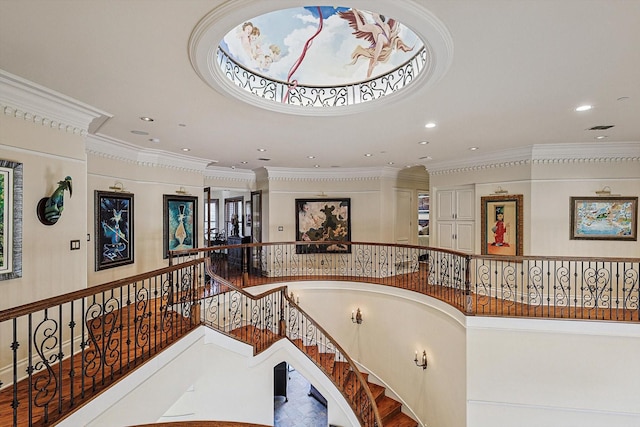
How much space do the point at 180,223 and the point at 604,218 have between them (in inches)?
359

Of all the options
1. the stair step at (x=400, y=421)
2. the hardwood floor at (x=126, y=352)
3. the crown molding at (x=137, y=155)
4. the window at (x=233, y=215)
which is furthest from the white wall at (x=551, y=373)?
the window at (x=233, y=215)

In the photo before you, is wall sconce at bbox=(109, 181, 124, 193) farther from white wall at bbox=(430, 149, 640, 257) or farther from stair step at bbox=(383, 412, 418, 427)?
white wall at bbox=(430, 149, 640, 257)

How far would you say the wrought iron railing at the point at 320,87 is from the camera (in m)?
3.43

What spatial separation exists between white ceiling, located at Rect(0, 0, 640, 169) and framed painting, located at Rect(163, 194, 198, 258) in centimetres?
175

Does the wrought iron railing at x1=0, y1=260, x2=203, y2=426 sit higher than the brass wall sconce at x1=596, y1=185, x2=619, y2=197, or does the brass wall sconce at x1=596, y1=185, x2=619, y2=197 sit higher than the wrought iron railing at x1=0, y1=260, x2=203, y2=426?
the brass wall sconce at x1=596, y1=185, x2=619, y2=197

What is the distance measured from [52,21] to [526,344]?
7.20m

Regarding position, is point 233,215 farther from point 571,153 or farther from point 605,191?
point 605,191

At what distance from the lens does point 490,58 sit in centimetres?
271

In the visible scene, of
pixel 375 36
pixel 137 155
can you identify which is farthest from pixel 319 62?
pixel 137 155

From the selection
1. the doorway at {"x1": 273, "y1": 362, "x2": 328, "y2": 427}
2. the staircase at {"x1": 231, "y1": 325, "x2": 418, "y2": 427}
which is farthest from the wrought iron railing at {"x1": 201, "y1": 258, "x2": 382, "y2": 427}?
Result: the doorway at {"x1": 273, "y1": 362, "x2": 328, "y2": 427}

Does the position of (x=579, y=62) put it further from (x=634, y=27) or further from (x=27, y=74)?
(x=27, y=74)

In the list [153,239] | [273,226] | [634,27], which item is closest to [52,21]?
[634,27]

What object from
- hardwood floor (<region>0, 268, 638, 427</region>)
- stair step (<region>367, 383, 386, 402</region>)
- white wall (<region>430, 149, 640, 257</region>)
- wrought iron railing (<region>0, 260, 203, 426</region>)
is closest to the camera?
wrought iron railing (<region>0, 260, 203, 426</region>)

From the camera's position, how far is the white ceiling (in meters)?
2.14
